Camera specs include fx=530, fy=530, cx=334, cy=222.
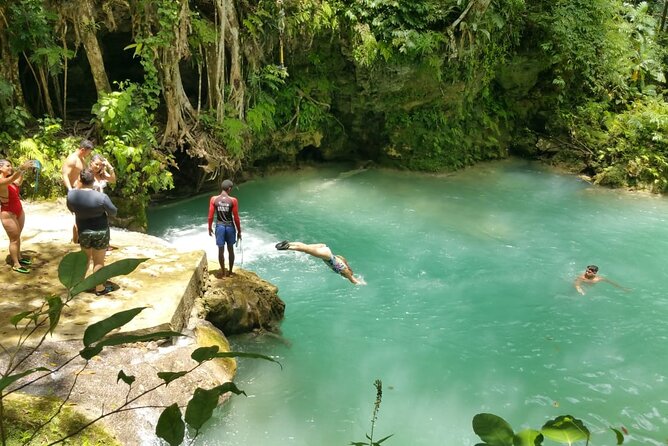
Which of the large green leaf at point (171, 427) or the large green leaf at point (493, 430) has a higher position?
the large green leaf at point (171, 427)

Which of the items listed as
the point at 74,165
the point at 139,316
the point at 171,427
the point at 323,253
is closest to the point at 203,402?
the point at 171,427

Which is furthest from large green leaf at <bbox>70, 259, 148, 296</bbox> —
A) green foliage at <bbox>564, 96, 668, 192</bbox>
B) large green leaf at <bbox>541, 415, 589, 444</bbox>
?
green foliage at <bbox>564, 96, 668, 192</bbox>

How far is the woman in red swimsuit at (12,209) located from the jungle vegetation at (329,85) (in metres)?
3.37

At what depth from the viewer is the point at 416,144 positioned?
1514 cm

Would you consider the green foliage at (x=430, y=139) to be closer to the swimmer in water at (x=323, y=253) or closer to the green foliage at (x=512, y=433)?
the swimmer in water at (x=323, y=253)

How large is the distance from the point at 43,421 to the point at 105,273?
10.6ft

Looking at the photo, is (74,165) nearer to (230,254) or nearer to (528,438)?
(230,254)

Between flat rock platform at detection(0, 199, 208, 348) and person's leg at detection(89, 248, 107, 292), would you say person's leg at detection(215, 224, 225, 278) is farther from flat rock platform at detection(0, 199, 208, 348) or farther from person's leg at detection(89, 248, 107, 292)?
person's leg at detection(89, 248, 107, 292)

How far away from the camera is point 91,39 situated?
9.55 meters

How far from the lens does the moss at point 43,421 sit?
3.57m

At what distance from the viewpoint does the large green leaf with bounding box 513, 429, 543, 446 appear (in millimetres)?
1192

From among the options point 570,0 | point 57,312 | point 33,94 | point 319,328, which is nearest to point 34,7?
point 33,94

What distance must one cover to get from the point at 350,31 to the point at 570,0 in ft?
25.3

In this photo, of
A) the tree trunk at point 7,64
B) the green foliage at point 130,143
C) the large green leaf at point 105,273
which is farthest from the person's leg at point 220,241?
the large green leaf at point 105,273
